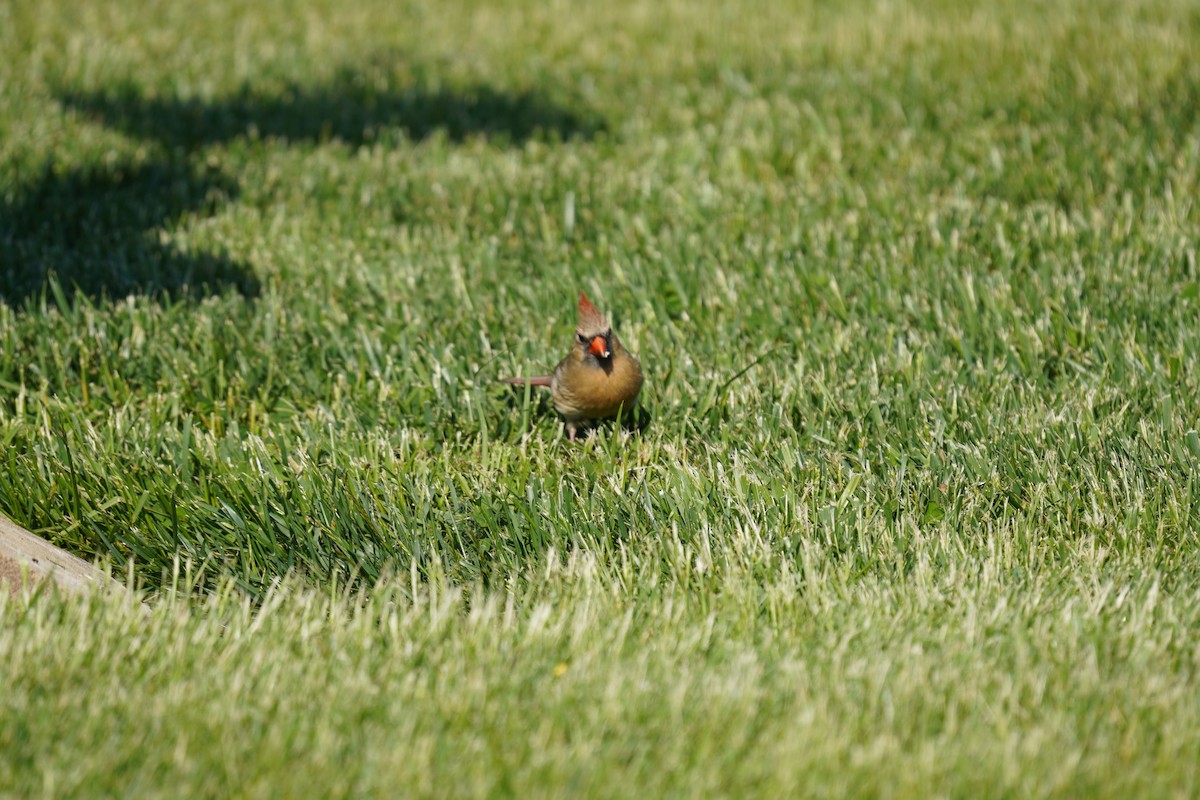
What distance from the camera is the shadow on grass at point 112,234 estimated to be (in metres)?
5.60

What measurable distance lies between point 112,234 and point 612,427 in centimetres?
302

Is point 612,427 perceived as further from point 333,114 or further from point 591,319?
point 333,114

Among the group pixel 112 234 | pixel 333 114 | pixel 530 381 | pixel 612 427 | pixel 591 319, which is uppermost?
pixel 333 114

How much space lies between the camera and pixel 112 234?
608cm

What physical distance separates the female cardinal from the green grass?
0.59ft

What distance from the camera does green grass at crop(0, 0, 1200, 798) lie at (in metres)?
2.82

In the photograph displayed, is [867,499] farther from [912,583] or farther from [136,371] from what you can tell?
[136,371]

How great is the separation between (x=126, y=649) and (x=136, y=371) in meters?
2.07

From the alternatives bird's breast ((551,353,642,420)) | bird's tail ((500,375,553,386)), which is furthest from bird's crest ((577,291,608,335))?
bird's tail ((500,375,553,386))

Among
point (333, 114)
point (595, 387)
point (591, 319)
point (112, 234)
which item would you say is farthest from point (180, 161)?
point (595, 387)

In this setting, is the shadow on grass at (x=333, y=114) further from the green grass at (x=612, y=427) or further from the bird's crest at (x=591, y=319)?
the bird's crest at (x=591, y=319)

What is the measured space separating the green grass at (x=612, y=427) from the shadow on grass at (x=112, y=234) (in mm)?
34

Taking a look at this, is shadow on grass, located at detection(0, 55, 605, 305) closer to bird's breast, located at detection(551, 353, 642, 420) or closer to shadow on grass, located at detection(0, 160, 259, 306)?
shadow on grass, located at detection(0, 160, 259, 306)

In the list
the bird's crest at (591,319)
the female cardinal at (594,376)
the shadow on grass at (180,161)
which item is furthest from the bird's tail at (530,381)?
the shadow on grass at (180,161)
